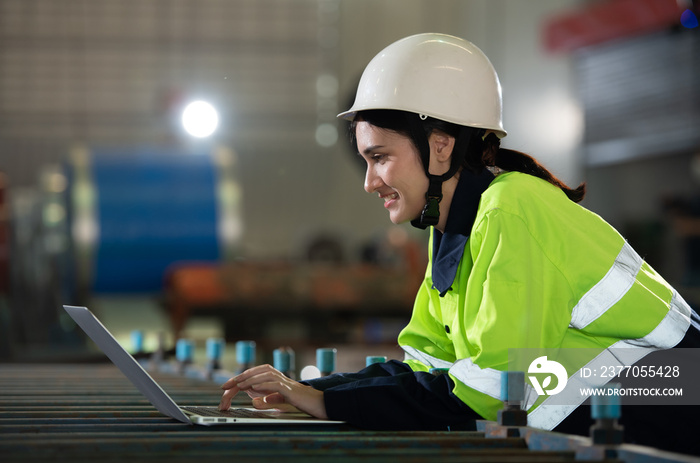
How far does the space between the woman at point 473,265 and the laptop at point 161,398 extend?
0.05 m

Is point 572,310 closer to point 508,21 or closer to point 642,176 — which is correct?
point 642,176

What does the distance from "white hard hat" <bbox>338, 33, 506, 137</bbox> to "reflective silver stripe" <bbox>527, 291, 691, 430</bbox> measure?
617 mm

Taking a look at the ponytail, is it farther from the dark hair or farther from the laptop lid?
the laptop lid

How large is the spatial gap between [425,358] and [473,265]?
1.56ft

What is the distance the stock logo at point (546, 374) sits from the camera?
1706 mm

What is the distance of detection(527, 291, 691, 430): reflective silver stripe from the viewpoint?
1.77 m

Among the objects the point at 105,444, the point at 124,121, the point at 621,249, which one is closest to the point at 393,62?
the point at 621,249

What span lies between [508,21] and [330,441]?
34.7 feet

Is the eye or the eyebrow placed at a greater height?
the eyebrow

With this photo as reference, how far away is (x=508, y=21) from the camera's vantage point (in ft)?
37.2

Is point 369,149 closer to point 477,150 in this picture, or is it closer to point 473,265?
point 477,150

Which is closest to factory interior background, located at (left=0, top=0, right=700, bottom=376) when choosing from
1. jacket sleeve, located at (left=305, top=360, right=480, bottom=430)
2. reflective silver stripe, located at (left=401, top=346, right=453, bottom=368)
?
reflective silver stripe, located at (left=401, top=346, right=453, bottom=368)

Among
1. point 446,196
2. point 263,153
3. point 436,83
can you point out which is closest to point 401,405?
point 446,196

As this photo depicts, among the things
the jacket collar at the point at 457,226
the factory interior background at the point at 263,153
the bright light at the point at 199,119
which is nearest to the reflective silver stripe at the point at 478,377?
the jacket collar at the point at 457,226
